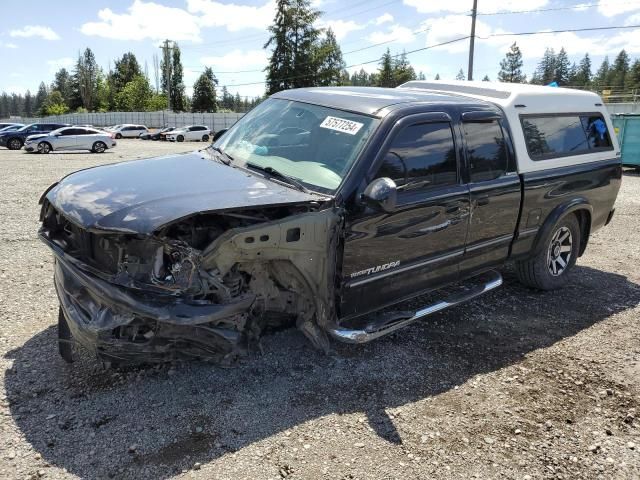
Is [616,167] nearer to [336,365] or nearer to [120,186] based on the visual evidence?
[336,365]

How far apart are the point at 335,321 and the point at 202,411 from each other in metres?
1.07

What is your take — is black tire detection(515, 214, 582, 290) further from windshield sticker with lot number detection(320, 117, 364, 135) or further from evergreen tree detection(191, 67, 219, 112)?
evergreen tree detection(191, 67, 219, 112)

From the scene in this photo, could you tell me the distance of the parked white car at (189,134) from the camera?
42.4 metres

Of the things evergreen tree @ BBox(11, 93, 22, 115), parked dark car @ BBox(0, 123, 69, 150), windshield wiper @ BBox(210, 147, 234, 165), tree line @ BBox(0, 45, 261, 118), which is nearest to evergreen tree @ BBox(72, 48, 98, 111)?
tree line @ BBox(0, 45, 261, 118)

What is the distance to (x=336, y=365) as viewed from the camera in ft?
12.6

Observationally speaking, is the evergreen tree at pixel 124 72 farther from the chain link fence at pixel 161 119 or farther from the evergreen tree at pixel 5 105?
the evergreen tree at pixel 5 105

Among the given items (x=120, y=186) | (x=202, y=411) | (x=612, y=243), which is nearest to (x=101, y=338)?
(x=202, y=411)

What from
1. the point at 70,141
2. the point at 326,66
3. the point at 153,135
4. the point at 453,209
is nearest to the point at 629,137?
the point at 453,209

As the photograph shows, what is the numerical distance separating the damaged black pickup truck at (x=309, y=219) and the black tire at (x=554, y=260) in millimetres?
182

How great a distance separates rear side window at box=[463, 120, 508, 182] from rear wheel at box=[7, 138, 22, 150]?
1245 inches

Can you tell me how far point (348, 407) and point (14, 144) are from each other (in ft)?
106

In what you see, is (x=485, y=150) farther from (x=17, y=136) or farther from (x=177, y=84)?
(x=177, y=84)

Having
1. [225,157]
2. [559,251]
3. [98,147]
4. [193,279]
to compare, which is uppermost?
[225,157]

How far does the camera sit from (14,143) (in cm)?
2939
